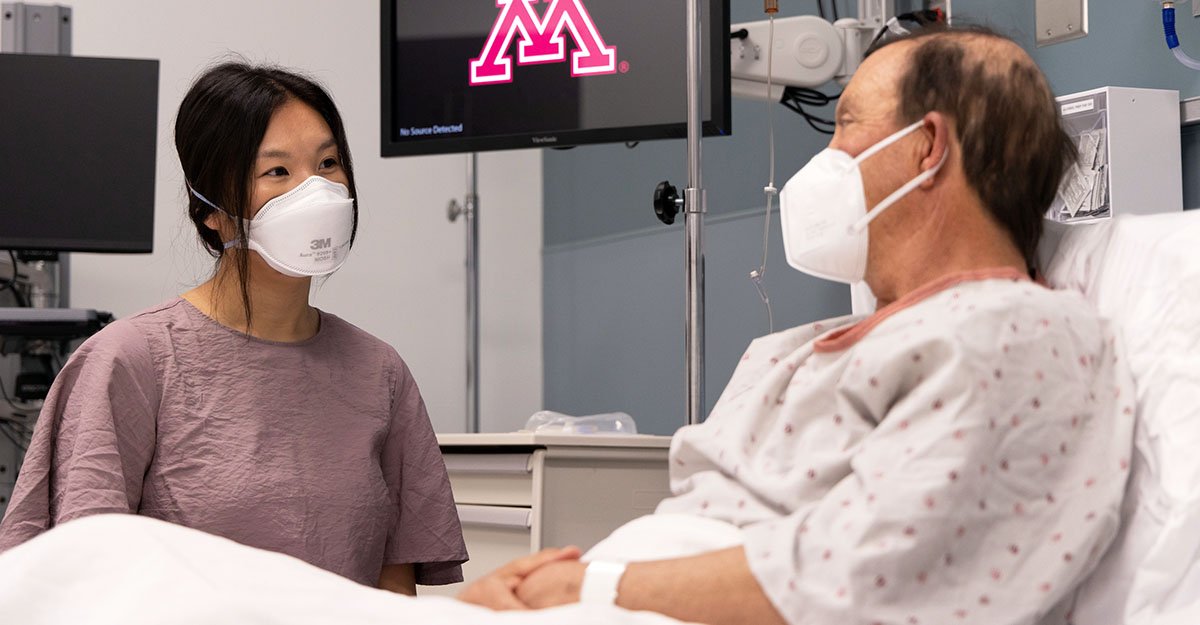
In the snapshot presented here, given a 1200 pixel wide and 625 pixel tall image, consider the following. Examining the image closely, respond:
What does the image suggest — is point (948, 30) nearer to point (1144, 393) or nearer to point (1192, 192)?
point (1144, 393)

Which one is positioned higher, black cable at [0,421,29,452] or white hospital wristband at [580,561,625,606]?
white hospital wristband at [580,561,625,606]

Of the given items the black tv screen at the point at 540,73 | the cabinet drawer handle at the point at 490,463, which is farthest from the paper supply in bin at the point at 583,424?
the black tv screen at the point at 540,73

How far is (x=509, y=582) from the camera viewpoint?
1181 millimetres

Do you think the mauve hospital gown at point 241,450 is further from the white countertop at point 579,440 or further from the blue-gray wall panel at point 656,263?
the blue-gray wall panel at point 656,263

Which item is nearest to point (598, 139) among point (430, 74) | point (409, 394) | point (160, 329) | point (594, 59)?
point (594, 59)

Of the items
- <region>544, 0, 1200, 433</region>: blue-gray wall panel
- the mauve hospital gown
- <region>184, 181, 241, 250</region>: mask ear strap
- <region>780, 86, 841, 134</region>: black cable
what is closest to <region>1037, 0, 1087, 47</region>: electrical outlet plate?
<region>544, 0, 1200, 433</region>: blue-gray wall panel

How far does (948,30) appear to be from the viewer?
130 centimetres

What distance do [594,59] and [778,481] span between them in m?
1.49

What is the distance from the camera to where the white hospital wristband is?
1089 mm

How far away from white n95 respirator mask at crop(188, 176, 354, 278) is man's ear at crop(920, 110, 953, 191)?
Answer: 831 mm

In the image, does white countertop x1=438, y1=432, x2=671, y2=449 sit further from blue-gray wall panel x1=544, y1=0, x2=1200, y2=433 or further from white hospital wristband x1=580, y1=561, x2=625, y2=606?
white hospital wristband x1=580, y1=561, x2=625, y2=606

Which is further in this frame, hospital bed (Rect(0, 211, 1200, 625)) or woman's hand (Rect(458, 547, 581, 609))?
woman's hand (Rect(458, 547, 581, 609))

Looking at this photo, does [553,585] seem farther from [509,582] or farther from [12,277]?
[12,277]

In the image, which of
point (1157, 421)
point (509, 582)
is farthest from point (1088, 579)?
point (509, 582)
